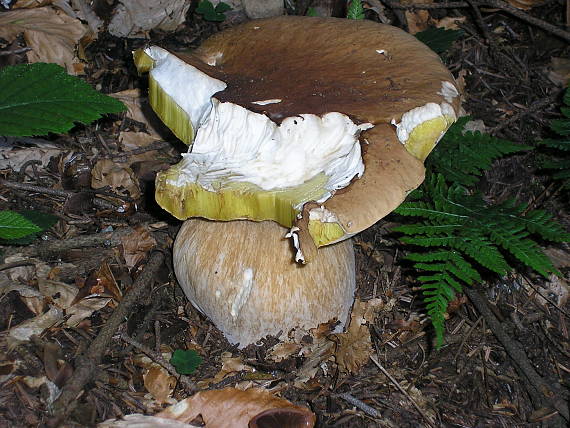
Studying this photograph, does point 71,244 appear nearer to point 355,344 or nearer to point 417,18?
point 355,344

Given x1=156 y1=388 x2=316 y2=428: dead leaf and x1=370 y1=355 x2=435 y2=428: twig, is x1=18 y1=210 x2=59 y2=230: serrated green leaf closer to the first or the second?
x1=156 y1=388 x2=316 y2=428: dead leaf

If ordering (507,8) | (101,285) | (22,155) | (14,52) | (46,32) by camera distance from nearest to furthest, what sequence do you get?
(101,285), (22,155), (14,52), (46,32), (507,8)

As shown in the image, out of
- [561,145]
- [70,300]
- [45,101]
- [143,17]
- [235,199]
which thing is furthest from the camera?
[143,17]

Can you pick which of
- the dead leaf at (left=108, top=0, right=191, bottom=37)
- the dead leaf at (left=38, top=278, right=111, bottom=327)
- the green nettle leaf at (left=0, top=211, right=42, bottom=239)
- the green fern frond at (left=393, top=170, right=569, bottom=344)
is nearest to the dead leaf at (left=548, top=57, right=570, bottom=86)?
the green fern frond at (left=393, top=170, right=569, bottom=344)

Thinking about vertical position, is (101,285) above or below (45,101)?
below

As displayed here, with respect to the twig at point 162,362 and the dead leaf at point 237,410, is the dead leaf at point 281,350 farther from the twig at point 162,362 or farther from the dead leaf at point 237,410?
the twig at point 162,362

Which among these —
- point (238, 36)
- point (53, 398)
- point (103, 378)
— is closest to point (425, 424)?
point (103, 378)

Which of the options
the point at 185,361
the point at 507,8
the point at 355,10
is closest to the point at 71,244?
the point at 185,361
